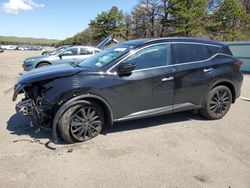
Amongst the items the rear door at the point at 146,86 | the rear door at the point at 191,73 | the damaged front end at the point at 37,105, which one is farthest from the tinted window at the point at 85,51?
the damaged front end at the point at 37,105

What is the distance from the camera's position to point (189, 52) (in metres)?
5.10

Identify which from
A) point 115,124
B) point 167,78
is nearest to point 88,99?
point 115,124

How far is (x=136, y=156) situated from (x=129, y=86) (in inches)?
48.6

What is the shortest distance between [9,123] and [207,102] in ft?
13.7

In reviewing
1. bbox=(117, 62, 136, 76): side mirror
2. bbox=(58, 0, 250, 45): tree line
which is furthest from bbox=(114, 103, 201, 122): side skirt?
bbox=(58, 0, 250, 45): tree line

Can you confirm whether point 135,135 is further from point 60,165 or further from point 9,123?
point 9,123

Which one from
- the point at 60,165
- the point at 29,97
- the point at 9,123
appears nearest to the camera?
the point at 60,165

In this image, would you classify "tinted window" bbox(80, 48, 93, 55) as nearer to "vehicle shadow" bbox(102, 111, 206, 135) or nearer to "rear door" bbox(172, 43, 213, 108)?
"vehicle shadow" bbox(102, 111, 206, 135)

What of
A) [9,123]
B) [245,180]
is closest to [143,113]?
[245,180]

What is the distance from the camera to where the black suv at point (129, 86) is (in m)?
4.11

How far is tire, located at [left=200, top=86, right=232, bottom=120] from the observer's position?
17.6ft

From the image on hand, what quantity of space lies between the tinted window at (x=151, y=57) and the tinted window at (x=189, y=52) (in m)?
0.26

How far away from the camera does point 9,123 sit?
5.18 m

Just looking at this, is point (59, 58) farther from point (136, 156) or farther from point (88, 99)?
point (136, 156)
